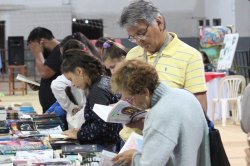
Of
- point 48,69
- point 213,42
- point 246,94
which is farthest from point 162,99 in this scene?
point 213,42

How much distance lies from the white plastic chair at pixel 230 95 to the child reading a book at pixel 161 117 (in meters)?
5.98

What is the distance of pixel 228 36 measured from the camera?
9047 mm

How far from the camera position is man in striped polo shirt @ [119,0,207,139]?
92.0 inches

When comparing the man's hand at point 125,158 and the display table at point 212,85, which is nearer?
the man's hand at point 125,158

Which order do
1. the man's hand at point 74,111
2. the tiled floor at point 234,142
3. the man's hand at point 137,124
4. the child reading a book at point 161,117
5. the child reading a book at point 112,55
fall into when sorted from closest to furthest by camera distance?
the child reading a book at point 161,117
the man's hand at point 137,124
the child reading a book at point 112,55
the man's hand at point 74,111
the tiled floor at point 234,142

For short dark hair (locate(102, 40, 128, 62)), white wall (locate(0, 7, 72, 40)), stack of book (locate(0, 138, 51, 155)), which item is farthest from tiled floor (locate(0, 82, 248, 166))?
white wall (locate(0, 7, 72, 40))

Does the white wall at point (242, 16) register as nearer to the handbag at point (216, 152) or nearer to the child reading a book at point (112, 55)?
the child reading a book at point (112, 55)

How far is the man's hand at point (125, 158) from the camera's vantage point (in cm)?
194

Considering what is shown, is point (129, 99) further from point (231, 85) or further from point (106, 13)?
point (106, 13)

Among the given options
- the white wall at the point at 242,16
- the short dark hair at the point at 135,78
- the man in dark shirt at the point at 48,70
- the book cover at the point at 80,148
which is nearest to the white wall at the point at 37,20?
the white wall at the point at 242,16

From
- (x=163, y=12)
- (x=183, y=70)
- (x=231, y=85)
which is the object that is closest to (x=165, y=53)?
(x=183, y=70)

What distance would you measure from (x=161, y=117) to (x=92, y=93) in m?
0.96

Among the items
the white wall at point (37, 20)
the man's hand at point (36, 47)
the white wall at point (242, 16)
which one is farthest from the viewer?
the white wall at point (37, 20)

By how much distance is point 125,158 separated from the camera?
76.8 inches
